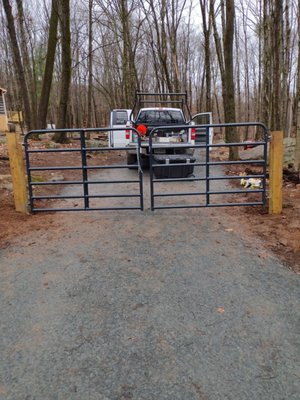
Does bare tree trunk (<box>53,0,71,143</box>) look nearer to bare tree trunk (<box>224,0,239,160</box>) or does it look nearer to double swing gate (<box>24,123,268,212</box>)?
double swing gate (<box>24,123,268,212</box>)

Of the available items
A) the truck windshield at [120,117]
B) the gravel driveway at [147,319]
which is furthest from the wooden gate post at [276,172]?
the truck windshield at [120,117]

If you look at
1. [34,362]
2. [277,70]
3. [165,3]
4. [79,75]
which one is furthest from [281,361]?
[79,75]

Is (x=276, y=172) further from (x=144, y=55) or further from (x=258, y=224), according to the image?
(x=144, y=55)

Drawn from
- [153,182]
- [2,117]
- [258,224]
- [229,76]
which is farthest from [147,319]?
[2,117]

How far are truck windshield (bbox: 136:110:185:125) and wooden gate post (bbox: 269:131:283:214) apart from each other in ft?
15.9

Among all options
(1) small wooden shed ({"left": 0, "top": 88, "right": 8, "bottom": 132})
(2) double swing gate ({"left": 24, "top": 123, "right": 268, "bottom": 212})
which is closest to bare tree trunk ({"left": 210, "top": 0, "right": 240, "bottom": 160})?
(2) double swing gate ({"left": 24, "top": 123, "right": 268, "bottom": 212})

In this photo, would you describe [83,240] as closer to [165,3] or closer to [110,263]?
[110,263]

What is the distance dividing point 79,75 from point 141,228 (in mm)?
37387

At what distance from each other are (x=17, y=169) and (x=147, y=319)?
→ 3581mm

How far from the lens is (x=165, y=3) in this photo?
2294 cm

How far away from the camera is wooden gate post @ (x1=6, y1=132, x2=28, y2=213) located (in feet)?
16.4

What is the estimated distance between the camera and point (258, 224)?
4.76 m

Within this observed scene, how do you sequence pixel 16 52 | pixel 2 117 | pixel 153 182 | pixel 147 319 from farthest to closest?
pixel 2 117 → pixel 16 52 → pixel 153 182 → pixel 147 319

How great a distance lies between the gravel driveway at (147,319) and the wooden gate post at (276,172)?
111cm
